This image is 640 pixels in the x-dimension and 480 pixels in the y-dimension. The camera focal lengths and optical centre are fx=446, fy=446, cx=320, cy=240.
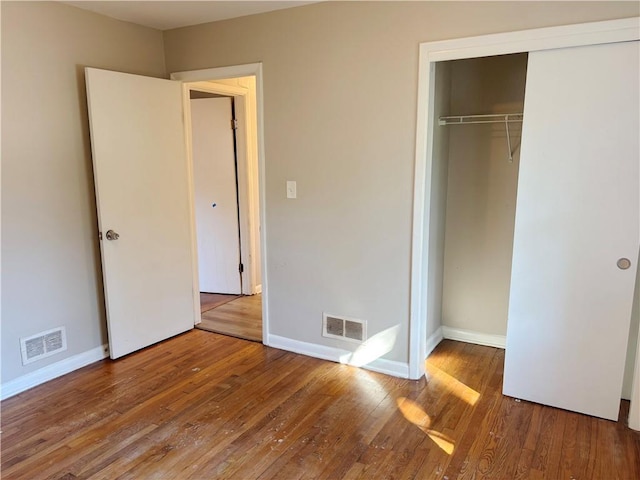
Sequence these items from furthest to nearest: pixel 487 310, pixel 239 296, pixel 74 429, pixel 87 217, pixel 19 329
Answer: pixel 239 296, pixel 487 310, pixel 87 217, pixel 19 329, pixel 74 429

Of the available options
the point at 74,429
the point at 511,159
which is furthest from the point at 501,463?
the point at 74,429

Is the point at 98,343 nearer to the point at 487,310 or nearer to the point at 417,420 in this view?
the point at 417,420

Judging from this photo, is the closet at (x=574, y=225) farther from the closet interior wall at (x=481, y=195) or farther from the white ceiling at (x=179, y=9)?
the white ceiling at (x=179, y=9)

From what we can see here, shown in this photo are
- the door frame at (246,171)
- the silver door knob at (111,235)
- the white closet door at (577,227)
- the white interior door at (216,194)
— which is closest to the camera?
the white closet door at (577,227)

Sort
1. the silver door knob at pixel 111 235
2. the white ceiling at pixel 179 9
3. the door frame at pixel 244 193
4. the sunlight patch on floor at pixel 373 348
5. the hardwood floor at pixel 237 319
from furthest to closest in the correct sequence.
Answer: the door frame at pixel 244 193 < the hardwood floor at pixel 237 319 < the silver door knob at pixel 111 235 < the sunlight patch on floor at pixel 373 348 < the white ceiling at pixel 179 9

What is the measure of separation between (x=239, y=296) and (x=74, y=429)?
7.83ft

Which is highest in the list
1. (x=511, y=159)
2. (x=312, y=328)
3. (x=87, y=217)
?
(x=511, y=159)

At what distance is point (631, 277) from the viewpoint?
7.40 ft

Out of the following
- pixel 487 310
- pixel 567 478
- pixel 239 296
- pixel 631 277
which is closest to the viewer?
pixel 567 478

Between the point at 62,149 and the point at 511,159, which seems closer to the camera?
the point at 62,149

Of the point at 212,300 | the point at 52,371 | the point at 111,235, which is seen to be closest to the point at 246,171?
the point at 212,300

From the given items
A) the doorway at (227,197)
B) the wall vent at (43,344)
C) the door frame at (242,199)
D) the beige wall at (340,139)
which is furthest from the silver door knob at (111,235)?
the doorway at (227,197)

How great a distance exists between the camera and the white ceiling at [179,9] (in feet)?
9.36

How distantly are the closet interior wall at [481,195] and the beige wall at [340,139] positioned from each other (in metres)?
0.73
